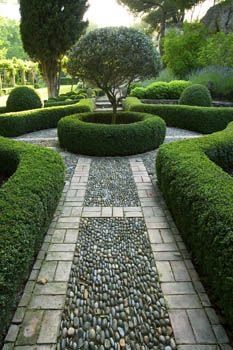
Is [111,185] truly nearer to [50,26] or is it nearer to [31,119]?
[31,119]

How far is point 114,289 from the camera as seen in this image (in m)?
2.24

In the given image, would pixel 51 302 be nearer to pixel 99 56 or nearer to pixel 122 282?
pixel 122 282

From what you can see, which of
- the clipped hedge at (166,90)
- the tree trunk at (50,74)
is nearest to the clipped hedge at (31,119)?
the clipped hedge at (166,90)

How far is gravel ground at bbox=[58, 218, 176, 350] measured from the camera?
5.91 feet

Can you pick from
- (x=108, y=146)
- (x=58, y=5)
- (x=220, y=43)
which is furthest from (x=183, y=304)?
(x=58, y=5)

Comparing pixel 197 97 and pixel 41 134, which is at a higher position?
pixel 197 97

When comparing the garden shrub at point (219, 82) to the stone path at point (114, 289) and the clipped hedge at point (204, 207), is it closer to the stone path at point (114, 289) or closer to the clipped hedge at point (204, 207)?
the clipped hedge at point (204, 207)

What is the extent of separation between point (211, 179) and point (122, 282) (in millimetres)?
1358

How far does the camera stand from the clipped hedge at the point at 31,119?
788 centimetres

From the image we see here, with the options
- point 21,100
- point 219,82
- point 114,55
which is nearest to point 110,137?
point 114,55

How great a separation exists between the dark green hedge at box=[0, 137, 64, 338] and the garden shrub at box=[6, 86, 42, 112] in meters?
5.86

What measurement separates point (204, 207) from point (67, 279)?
1.32 meters

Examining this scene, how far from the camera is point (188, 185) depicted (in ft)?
9.40

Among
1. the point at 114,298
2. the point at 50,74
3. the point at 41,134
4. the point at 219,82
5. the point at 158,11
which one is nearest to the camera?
the point at 114,298
